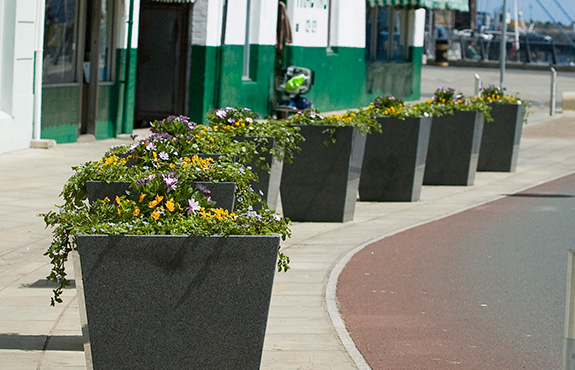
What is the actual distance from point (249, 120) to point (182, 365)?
5.71 m

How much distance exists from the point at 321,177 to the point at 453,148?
4.22 meters

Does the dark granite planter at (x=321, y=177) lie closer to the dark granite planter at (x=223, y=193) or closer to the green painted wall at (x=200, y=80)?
the dark granite planter at (x=223, y=193)

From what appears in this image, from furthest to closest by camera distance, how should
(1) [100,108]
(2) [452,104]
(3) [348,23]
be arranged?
(3) [348,23], (1) [100,108], (2) [452,104]

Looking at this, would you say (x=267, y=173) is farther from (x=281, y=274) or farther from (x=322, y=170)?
(x=281, y=274)

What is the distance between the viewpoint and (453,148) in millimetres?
16109

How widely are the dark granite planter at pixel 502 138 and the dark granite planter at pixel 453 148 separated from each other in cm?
158

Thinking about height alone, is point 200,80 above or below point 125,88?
above

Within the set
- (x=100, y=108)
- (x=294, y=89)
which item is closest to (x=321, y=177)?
(x=100, y=108)

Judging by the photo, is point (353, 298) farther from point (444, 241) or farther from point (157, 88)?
point (157, 88)

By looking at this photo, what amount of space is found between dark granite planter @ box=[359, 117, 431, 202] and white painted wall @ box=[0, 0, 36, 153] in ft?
17.2

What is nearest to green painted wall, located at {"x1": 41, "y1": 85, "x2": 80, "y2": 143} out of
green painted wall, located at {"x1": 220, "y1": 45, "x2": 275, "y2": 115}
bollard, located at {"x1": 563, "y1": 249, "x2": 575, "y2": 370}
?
green painted wall, located at {"x1": 220, "y1": 45, "x2": 275, "y2": 115}

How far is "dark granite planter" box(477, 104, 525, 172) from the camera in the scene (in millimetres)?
17797

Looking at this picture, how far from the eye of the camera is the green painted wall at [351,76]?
26.3 metres

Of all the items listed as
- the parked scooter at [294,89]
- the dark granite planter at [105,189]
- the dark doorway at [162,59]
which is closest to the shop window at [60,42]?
the dark doorway at [162,59]
